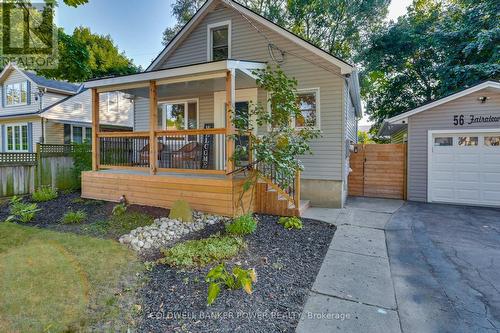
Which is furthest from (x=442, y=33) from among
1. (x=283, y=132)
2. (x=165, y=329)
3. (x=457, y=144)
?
(x=165, y=329)

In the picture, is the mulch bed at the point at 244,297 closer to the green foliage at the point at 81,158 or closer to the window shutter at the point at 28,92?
the green foliage at the point at 81,158

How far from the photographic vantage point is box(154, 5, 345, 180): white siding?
722 centimetres

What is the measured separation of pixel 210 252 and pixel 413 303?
259 centimetres

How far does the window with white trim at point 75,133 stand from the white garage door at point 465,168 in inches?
709

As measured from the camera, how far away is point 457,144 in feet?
26.5

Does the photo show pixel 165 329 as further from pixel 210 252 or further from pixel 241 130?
pixel 241 130

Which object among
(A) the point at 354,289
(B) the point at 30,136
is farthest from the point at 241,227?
(B) the point at 30,136

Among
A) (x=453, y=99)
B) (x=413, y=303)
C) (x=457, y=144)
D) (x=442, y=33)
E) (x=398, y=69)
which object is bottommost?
(x=413, y=303)

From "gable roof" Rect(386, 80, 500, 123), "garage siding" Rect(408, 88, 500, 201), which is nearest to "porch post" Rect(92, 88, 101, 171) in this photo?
"gable roof" Rect(386, 80, 500, 123)

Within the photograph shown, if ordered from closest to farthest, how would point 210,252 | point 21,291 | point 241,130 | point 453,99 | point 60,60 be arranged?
point 21,291, point 210,252, point 241,130, point 60,60, point 453,99

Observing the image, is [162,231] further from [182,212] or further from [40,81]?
[40,81]

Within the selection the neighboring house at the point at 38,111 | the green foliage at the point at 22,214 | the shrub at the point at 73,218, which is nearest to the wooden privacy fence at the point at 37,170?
the green foliage at the point at 22,214

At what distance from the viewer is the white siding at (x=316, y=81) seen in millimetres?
7223

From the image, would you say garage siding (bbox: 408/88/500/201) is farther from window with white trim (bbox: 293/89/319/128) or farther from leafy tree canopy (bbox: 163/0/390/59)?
leafy tree canopy (bbox: 163/0/390/59)
